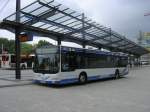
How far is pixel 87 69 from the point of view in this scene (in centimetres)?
1800

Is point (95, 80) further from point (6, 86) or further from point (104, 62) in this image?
point (6, 86)

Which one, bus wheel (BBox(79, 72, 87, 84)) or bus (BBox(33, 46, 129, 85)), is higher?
bus (BBox(33, 46, 129, 85))

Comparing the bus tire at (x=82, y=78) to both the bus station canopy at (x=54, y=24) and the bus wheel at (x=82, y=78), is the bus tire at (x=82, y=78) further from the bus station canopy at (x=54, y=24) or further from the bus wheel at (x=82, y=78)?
the bus station canopy at (x=54, y=24)

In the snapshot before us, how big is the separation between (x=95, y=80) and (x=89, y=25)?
16.2ft

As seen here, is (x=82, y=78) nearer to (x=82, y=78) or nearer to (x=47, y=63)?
(x=82, y=78)

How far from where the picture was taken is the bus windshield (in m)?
15.3

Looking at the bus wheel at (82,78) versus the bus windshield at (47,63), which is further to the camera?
the bus wheel at (82,78)

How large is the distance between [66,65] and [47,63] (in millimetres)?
1214

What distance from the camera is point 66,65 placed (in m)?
15.8

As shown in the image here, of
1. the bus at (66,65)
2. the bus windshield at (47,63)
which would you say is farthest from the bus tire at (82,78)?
the bus windshield at (47,63)

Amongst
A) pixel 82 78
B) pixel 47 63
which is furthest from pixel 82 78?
pixel 47 63

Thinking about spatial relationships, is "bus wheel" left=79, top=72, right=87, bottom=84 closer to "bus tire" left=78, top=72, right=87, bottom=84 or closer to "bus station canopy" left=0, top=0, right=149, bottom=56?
"bus tire" left=78, top=72, right=87, bottom=84

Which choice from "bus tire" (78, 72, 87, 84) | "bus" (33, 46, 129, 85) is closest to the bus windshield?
"bus" (33, 46, 129, 85)

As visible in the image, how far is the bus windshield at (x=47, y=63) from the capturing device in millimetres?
15312
